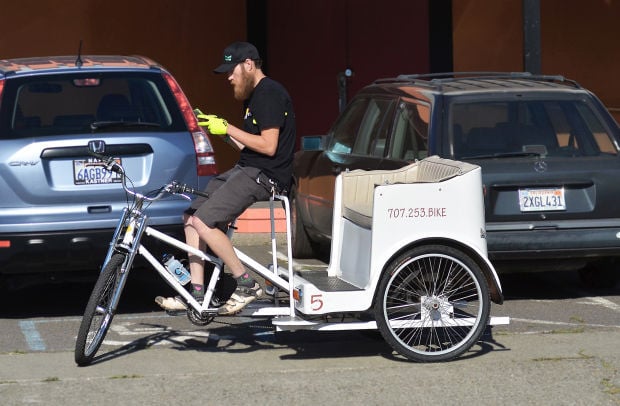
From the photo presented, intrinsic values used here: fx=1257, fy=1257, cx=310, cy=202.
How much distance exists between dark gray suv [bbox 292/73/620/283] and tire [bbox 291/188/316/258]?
5.72ft

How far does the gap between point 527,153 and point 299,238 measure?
9.86ft

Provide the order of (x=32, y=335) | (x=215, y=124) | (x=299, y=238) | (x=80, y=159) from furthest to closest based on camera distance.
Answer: (x=299, y=238) < (x=80, y=159) < (x=32, y=335) < (x=215, y=124)

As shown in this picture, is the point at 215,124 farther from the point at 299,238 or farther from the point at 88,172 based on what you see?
the point at 299,238

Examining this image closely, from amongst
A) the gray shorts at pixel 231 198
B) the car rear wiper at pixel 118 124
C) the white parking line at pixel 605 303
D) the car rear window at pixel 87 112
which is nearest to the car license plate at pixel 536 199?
the white parking line at pixel 605 303

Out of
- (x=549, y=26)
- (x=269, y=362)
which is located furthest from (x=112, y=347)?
(x=549, y=26)

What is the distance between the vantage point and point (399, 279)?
7262mm

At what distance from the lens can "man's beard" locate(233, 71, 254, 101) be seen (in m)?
7.45

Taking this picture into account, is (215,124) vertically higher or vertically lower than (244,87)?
lower

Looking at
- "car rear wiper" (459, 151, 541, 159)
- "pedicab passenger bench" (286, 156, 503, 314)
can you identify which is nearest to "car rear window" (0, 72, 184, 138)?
"pedicab passenger bench" (286, 156, 503, 314)

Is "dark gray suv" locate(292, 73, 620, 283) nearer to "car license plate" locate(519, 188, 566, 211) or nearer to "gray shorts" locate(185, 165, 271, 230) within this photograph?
"car license plate" locate(519, 188, 566, 211)

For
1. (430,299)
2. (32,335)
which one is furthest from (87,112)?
(430,299)

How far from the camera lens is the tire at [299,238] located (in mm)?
11211

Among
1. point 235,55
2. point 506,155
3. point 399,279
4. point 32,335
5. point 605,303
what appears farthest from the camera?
point 605,303

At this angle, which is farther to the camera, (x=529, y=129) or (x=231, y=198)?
(x=529, y=129)
